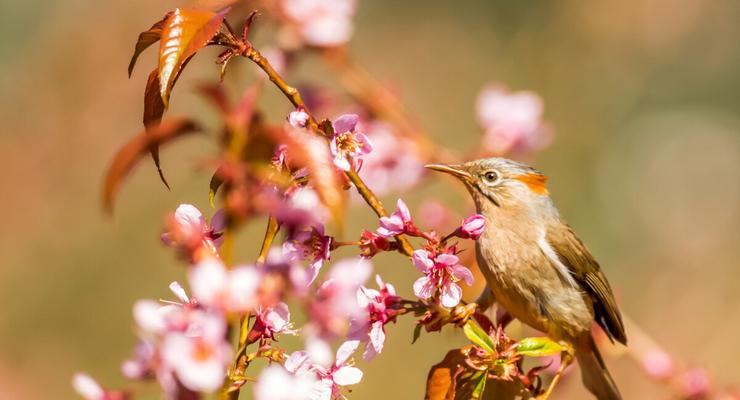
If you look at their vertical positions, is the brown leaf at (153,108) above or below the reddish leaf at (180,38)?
below

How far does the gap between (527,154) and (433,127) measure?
562 cm

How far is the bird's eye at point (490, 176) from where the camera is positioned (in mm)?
3059

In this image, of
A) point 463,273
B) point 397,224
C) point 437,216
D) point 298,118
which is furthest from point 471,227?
point 437,216

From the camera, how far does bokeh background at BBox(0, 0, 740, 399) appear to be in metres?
6.90

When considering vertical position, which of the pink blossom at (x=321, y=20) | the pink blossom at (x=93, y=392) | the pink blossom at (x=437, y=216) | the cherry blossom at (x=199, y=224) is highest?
the pink blossom at (x=321, y=20)

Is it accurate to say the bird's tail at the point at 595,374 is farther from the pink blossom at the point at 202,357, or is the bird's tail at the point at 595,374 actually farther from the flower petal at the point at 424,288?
the pink blossom at the point at 202,357

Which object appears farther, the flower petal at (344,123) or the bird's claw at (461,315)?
the bird's claw at (461,315)

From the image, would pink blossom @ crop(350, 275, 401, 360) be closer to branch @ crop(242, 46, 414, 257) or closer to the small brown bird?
branch @ crop(242, 46, 414, 257)

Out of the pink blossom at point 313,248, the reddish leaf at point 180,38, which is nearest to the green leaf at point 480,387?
the pink blossom at point 313,248

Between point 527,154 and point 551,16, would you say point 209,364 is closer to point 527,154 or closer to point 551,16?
point 527,154

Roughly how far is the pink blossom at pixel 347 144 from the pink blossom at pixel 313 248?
128 mm

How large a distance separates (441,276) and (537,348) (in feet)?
0.93

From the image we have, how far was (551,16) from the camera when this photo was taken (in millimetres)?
10523

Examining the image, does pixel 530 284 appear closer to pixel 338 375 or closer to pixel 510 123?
pixel 510 123
